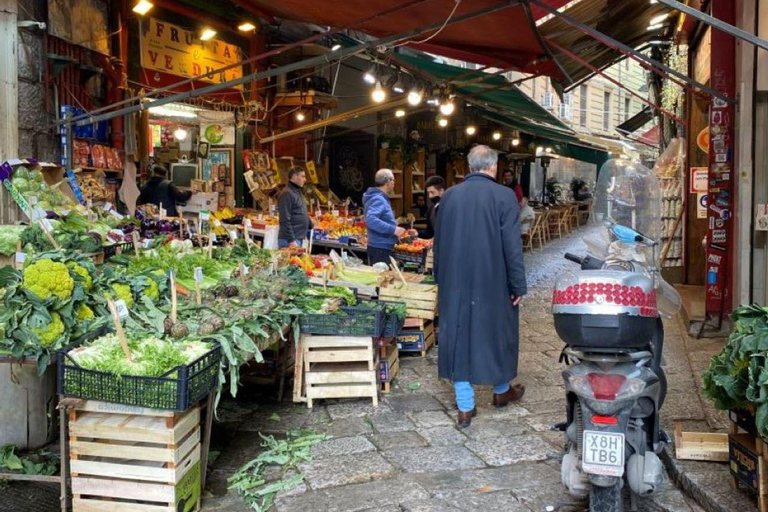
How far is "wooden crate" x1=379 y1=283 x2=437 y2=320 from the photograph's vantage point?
276 inches

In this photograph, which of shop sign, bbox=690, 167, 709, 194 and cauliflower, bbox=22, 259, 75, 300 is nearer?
cauliflower, bbox=22, 259, 75, 300

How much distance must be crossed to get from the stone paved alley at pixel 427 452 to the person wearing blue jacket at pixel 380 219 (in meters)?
2.14

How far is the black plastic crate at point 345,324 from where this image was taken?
557cm

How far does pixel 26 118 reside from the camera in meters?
7.63

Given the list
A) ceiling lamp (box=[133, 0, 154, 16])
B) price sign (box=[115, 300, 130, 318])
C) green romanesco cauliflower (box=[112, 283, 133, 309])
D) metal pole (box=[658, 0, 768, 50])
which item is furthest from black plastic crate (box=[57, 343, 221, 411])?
ceiling lamp (box=[133, 0, 154, 16])

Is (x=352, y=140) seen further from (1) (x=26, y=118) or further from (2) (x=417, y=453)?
(2) (x=417, y=453)

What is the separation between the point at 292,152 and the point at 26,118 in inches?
280

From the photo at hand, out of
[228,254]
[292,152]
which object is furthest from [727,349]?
[292,152]

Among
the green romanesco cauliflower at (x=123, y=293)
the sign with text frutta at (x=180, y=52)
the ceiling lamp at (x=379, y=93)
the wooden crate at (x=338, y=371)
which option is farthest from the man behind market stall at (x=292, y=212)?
the green romanesco cauliflower at (x=123, y=293)

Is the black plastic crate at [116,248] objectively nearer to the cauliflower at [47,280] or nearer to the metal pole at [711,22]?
the cauliflower at [47,280]

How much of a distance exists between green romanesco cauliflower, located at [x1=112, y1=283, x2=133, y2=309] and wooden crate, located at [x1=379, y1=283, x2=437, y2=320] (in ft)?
8.97

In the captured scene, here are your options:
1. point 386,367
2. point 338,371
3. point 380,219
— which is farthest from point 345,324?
point 380,219

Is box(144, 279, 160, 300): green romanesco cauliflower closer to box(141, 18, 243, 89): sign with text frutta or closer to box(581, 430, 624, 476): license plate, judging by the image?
box(581, 430, 624, 476): license plate

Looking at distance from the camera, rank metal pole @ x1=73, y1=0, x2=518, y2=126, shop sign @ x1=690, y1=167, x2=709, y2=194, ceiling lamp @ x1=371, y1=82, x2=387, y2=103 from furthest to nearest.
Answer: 1. ceiling lamp @ x1=371, y1=82, x2=387, y2=103
2. shop sign @ x1=690, y1=167, x2=709, y2=194
3. metal pole @ x1=73, y1=0, x2=518, y2=126
